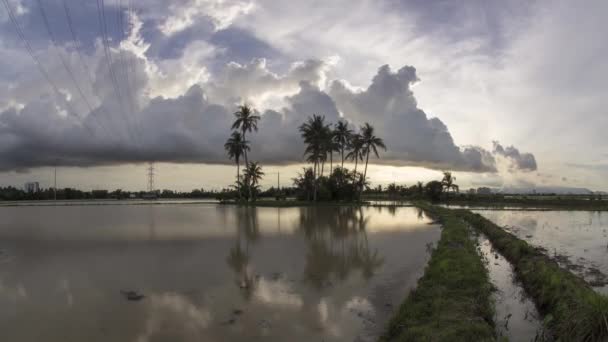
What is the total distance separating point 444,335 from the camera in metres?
5.66

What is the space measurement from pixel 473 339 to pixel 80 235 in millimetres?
21675

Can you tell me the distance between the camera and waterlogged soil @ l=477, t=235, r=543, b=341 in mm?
7090

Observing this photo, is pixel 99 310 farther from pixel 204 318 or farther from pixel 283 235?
pixel 283 235

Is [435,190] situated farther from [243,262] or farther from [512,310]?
[512,310]

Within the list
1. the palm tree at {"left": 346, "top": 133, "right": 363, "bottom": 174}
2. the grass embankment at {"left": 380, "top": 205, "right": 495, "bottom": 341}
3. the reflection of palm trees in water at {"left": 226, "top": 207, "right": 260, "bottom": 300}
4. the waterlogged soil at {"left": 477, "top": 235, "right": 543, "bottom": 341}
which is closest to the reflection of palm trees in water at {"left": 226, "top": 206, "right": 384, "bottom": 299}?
the reflection of palm trees in water at {"left": 226, "top": 207, "right": 260, "bottom": 300}

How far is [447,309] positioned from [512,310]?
251 cm

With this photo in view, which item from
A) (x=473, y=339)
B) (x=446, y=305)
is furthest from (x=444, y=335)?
(x=446, y=305)

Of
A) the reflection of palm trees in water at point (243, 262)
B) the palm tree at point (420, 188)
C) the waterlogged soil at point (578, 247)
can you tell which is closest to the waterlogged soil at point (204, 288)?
the reflection of palm trees in water at point (243, 262)

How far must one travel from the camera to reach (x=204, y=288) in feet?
31.9

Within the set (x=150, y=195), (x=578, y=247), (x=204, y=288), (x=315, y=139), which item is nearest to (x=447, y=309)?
(x=204, y=288)

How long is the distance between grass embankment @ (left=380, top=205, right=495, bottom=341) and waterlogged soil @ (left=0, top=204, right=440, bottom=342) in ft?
1.83

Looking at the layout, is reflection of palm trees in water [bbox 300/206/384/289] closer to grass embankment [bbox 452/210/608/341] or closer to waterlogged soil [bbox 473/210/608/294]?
grass embankment [bbox 452/210/608/341]

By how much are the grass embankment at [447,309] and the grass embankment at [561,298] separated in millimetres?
1135

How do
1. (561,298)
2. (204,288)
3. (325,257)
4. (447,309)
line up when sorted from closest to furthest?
1. (447,309)
2. (561,298)
3. (204,288)
4. (325,257)
